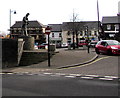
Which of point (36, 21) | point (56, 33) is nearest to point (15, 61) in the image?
point (56, 33)

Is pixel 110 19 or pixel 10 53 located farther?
pixel 110 19

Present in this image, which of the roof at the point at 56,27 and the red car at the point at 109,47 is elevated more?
the roof at the point at 56,27

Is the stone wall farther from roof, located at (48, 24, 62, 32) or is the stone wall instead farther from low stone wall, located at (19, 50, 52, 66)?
roof, located at (48, 24, 62, 32)

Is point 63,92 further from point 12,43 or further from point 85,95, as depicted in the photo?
point 12,43

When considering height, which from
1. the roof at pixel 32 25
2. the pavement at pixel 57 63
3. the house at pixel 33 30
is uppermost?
the roof at pixel 32 25

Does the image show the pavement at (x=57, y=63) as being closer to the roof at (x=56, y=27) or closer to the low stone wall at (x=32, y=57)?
the low stone wall at (x=32, y=57)

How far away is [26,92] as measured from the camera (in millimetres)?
5473

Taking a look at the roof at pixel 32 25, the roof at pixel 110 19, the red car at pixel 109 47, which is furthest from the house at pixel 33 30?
the red car at pixel 109 47

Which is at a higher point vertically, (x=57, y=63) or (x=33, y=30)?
(x=33, y=30)

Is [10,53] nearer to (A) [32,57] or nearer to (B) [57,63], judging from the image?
(A) [32,57]

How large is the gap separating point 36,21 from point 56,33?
12.5m

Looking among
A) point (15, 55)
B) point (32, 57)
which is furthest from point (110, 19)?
point (15, 55)

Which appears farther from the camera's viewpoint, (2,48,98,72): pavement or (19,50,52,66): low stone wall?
(19,50,52,66): low stone wall

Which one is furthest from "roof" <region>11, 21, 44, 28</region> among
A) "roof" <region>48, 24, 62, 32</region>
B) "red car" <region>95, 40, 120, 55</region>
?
"red car" <region>95, 40, 120, 55</region>
